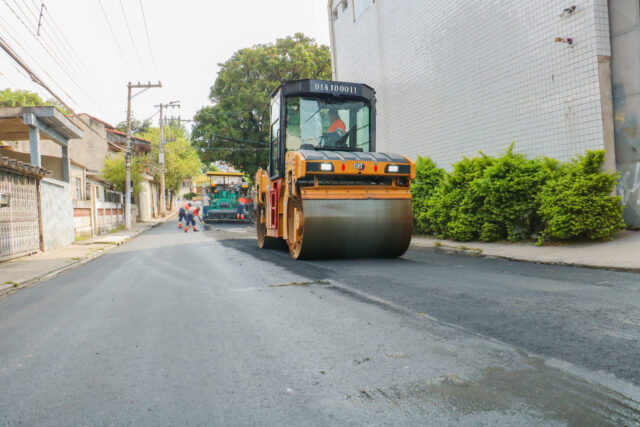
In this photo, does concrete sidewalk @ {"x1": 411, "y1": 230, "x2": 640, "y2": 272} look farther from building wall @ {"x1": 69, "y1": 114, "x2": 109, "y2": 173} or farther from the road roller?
building wall @ {"x1": 69, "y1": 114, "x2": 109, "y2": 173}

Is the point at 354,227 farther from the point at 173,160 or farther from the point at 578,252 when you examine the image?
the point at 173,160

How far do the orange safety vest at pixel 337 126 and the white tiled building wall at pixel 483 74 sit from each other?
15.7ft

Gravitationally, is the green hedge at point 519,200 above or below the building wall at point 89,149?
below

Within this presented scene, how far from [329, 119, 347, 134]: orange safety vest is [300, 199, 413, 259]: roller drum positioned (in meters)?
2.12

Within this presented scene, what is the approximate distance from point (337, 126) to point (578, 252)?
213 inches

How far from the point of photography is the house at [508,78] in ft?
30.2

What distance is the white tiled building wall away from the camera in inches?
382

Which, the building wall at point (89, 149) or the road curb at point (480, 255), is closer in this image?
the road curb at point (480, 255)

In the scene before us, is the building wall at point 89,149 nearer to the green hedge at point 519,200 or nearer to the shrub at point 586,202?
the green hedge at point 519,200

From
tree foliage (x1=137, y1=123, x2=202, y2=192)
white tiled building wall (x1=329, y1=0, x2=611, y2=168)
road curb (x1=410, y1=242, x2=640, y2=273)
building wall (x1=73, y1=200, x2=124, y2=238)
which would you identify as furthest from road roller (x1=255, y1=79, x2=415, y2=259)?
tree foliage (x1=137, y1=123, x2=202, y2=192)

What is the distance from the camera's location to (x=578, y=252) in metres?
8.38

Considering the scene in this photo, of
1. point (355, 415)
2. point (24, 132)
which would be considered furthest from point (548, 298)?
point (24, 132)

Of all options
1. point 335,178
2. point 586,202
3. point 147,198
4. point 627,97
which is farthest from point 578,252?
point 147,198

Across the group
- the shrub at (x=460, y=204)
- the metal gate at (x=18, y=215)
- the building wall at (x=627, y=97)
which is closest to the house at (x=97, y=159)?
the metal gate at (x=18, y=215)
